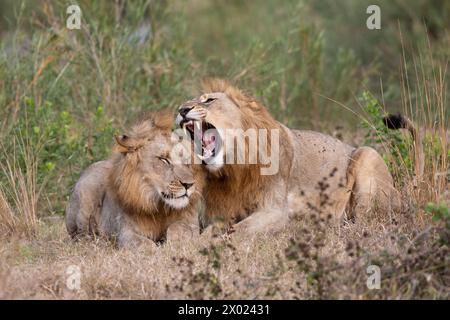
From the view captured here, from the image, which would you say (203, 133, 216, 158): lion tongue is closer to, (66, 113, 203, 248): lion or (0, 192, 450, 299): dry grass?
(66, 113, 203, 248): lion

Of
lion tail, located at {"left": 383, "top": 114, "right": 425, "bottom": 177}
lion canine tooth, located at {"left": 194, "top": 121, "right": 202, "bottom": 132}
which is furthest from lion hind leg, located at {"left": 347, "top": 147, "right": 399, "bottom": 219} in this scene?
Result: lion canine tooth, located at {"left": 194, "top": 121, "right": 202, "bottom": 132}

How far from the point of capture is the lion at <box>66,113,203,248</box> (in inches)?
253

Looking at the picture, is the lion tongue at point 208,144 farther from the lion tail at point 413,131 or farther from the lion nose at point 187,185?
the lion tail at point 413,131

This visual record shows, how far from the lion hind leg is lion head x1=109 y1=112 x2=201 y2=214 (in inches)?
58.3

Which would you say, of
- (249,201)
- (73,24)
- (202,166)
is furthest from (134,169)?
(73,24)

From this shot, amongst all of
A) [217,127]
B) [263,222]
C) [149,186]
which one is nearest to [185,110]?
[217,127]

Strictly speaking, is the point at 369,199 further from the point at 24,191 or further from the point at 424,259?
the point at 24,191

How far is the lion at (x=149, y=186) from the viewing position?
21.1 feet

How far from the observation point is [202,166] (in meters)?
6.65

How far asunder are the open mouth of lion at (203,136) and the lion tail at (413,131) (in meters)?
1.45

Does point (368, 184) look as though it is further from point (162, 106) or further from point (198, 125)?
point (162, 106)

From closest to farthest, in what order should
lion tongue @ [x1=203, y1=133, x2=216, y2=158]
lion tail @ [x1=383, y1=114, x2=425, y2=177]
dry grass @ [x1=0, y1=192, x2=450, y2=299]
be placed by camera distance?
dry grass @ [x1=0, y1=192, x2=450, y2=299] < lion tongue @ [x1=203, y1=133, x2=216, y2=158] < lion tail @ [x1=383, y1=114, x2=425, y2=177]

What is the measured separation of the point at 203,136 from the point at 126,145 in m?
0.55
